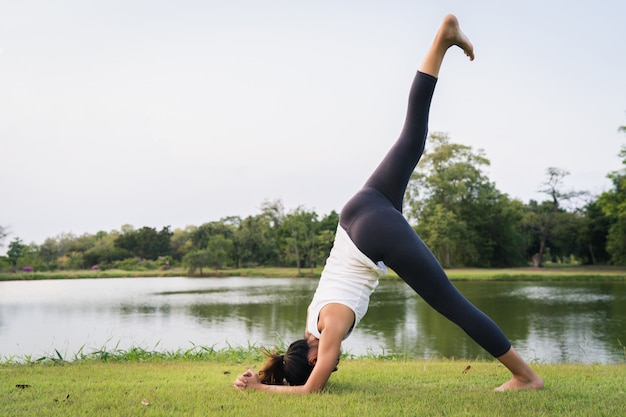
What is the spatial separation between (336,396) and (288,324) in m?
9.88

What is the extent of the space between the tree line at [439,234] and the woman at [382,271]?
32633 mm

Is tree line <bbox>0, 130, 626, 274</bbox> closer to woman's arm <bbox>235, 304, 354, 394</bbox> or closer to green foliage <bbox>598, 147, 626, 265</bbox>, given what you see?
green foliage <bbox>598, 147, 626, 265</bbox>

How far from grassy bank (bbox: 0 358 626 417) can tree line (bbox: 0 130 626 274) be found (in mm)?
32129

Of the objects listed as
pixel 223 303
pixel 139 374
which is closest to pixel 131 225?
pixel 223 303

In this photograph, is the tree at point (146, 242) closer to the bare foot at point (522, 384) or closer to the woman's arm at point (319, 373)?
the woman's arm at point (319, 373)

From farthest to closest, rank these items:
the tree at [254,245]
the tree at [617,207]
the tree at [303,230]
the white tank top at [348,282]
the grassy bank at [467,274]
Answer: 1. the tree at [254,245]
2. the tree at [303,230]
3. the tree at [617,207]
4. the grassy bank at [467,274]
5. the white tank top at [348,282]

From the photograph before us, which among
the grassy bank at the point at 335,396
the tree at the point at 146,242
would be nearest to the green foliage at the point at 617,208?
the grassy bank at the point at 335,396

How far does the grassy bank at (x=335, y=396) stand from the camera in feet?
7.55

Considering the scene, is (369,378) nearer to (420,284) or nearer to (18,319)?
(420,284)

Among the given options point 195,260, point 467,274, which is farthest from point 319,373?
point 195,260

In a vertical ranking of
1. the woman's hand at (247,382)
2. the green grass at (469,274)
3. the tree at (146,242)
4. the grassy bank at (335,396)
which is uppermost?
the tree at (146,242)

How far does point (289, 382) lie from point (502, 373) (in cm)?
168

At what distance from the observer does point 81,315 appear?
15148mm

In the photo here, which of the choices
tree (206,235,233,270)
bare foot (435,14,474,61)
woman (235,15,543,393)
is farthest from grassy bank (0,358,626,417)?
tree (206,235,233,270)
